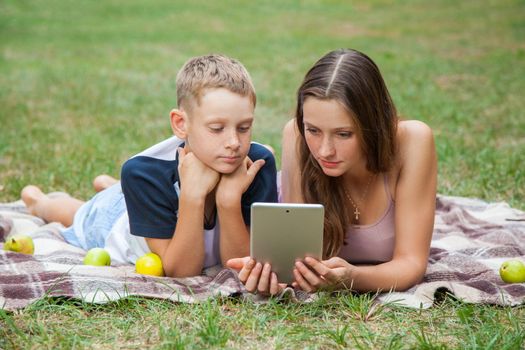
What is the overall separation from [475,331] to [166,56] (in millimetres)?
11385

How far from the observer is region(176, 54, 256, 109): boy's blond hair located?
12.2 ft

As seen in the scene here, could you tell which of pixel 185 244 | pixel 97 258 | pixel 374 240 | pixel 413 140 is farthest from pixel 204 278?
pixel 413 140

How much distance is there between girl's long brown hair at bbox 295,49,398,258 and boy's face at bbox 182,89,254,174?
327 millimetres

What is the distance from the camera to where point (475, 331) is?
11.1ft

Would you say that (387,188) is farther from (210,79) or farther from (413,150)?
(210,79)

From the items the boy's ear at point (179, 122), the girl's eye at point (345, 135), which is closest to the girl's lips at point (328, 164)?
the girl's eye at point (345, 135)

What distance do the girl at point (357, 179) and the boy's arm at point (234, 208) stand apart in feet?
1.06

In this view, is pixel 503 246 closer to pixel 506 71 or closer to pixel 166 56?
pixel 506 71

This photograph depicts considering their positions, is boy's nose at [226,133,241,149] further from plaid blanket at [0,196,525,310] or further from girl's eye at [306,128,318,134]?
plaid blanket at [0,196,525,310]

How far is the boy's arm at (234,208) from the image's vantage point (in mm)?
3764

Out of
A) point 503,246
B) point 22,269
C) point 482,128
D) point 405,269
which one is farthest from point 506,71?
point 22,269

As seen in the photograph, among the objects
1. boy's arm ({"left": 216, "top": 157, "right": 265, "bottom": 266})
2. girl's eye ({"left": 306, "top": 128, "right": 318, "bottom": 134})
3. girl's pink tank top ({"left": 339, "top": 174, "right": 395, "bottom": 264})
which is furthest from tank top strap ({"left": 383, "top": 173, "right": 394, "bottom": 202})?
boy's arm ({"left": 216, "top": 157, "right": 265, "bottom": 266})

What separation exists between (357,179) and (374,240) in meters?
0.35

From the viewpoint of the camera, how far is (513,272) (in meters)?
3.96
